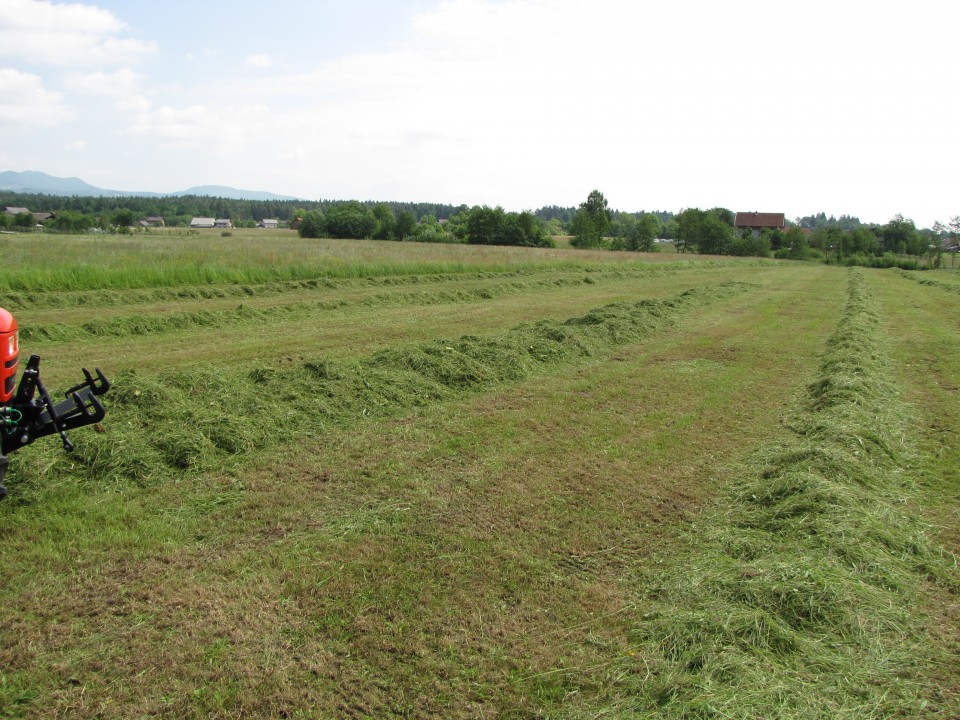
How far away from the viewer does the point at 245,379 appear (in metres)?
7.66

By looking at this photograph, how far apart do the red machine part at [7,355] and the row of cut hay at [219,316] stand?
801cm

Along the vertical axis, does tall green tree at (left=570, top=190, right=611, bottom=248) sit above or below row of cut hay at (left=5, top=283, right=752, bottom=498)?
above

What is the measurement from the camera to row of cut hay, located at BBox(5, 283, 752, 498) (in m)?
5.33

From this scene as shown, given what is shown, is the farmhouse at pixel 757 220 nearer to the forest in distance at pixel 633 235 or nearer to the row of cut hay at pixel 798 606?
the forest in distance at pixel 633 235

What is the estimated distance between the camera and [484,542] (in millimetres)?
4461

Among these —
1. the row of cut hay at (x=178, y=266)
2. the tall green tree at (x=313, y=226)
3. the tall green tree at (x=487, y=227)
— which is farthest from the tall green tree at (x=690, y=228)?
the row of cut hay at (x=178, y=266)

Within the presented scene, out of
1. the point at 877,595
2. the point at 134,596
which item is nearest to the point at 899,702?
the point at 877,595

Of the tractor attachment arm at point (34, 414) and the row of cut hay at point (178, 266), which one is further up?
the row of cut hay at point (178, 266)

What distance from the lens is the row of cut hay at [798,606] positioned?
2951 millimetres

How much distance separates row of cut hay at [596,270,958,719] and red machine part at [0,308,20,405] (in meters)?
4.24

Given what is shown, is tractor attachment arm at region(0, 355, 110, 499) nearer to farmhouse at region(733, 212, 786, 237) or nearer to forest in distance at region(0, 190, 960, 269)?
forest in distance at region(0, 190, 960, 269)

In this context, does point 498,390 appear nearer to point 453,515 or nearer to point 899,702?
point 453,515

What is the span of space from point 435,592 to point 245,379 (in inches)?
186

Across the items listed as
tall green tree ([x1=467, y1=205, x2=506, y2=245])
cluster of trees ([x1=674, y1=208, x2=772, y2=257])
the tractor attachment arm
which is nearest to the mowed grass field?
the tractor attachment arm
